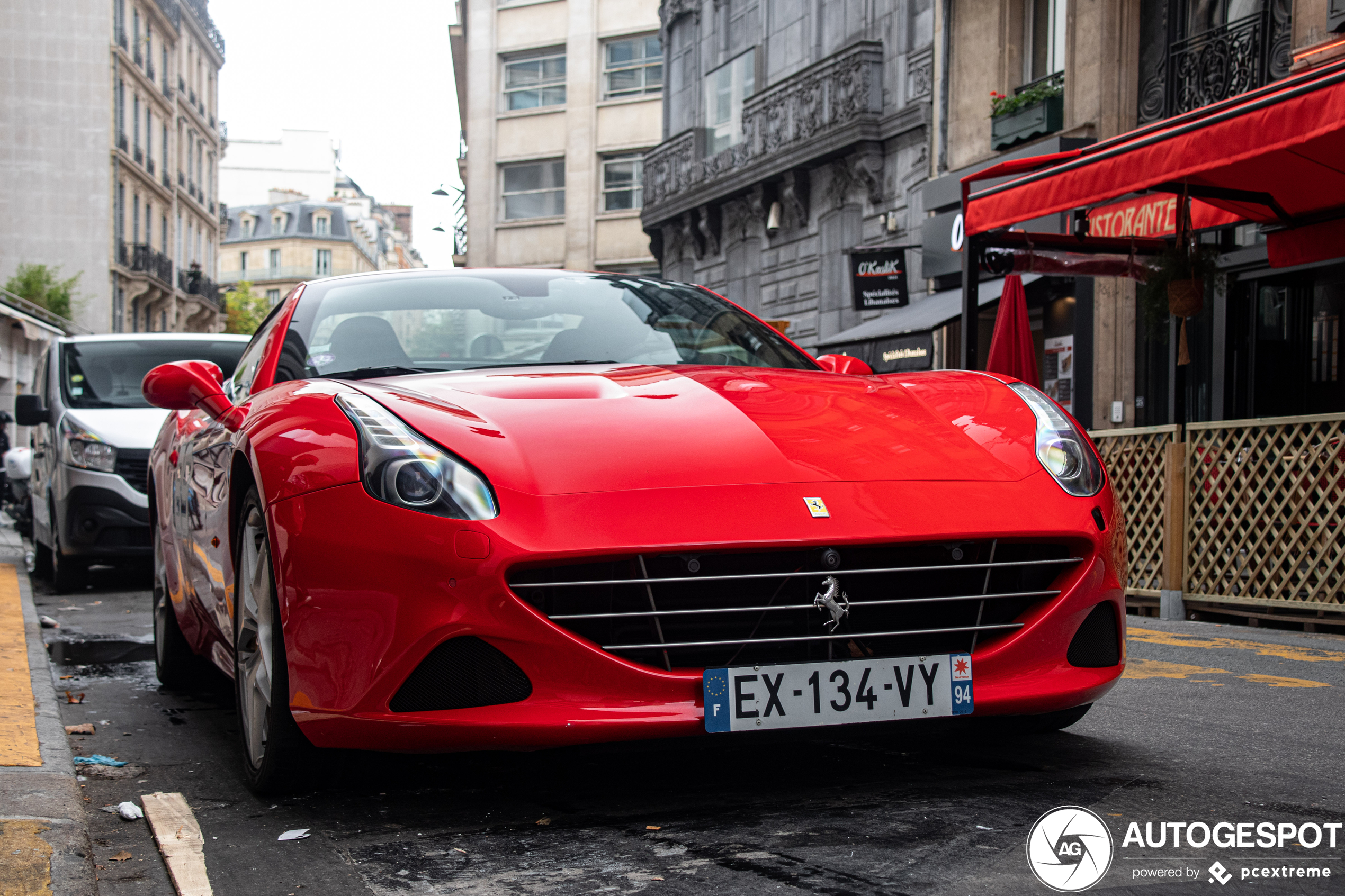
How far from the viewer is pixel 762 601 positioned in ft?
9.81

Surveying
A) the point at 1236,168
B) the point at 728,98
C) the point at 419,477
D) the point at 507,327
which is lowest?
the point at 419,477

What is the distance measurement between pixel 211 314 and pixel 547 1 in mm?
27650

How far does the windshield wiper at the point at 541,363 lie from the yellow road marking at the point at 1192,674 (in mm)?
2571

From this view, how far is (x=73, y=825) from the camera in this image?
122 inches

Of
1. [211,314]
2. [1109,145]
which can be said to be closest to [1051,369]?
[1109,145]

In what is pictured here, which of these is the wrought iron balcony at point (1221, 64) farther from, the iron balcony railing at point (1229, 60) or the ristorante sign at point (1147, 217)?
the ristorante sign at point (1147, 217)

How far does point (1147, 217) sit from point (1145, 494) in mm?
4168

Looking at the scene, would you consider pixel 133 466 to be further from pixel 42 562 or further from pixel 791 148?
pixel 791 148

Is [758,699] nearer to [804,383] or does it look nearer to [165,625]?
[804,383]

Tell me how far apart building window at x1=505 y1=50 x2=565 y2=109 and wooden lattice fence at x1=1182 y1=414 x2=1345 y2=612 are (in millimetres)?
33933

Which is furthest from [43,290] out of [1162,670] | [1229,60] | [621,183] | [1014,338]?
[1162,670]

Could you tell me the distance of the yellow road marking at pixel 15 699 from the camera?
12.4ft

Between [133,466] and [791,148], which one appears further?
[791,148]

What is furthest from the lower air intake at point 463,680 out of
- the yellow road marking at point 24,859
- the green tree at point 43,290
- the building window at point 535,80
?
the building window at point 535,80
